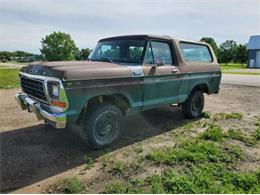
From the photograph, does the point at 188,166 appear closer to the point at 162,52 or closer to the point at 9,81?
the point at 162,52

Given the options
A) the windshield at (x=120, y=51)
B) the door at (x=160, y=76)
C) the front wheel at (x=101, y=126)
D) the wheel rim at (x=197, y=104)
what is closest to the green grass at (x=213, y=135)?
the door at (x=160, y=76)

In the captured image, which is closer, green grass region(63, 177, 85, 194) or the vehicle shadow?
green grass region(63, 177, 85, 194)

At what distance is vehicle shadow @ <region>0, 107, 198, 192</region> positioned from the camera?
3.55 metres

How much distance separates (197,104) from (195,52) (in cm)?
142

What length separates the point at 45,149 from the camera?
4.40 metres

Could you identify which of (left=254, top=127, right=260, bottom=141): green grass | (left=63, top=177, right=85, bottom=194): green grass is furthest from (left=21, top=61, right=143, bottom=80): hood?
(left=254, top=127, right=260, bottom=141): green grass

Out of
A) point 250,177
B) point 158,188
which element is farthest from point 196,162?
point 158,188

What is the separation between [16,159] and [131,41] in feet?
10.3

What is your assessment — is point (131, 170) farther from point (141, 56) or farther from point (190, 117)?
point (190, 117)

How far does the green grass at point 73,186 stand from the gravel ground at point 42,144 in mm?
259

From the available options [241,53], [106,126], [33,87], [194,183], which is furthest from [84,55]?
[241,53]

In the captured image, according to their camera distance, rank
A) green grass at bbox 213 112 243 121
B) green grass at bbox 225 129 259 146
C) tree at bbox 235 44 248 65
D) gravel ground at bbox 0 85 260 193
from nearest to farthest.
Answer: gravel ground at bbox 0 85 260 193
green grass at bbox 225 129 259 146
green grass at bbox 213 112 243 121
tree at bbox 235 44 248 65

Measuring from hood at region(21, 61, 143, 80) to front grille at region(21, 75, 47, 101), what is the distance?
16cm

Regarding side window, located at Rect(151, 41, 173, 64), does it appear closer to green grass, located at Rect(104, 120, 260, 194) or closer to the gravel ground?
the gravel ground
